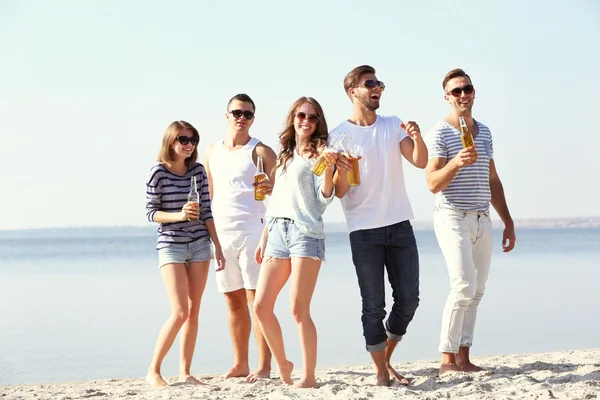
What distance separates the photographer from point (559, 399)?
457 centimetres

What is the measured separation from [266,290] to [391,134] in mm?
1352

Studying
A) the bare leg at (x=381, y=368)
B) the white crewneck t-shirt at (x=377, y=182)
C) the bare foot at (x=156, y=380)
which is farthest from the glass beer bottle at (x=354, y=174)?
the bare foot at (x=156, y=380)

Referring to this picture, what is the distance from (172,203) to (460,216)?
210cm

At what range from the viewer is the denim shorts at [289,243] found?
500 centimetres

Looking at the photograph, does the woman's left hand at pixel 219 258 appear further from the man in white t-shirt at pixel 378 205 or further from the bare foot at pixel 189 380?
the man in white t-shirt at pixel 378 205

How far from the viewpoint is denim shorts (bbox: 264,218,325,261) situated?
500 cm

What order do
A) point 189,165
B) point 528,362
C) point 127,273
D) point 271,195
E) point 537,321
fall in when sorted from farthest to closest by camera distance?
point 127,273, point 537,321, point 528,362, point 189,165, point 271,195

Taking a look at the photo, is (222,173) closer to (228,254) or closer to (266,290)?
(228,254)

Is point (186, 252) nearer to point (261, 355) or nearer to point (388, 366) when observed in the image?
point (261, 355)

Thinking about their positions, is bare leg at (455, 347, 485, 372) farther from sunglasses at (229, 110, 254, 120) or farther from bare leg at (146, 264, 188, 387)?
sunglasses at (229, 110, 254, 120)

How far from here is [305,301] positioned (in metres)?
5.07

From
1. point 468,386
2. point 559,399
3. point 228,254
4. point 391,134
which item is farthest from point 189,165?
point 559,399

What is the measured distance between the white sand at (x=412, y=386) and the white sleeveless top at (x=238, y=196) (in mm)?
1189

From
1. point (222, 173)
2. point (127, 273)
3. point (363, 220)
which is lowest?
point (127, 273)
